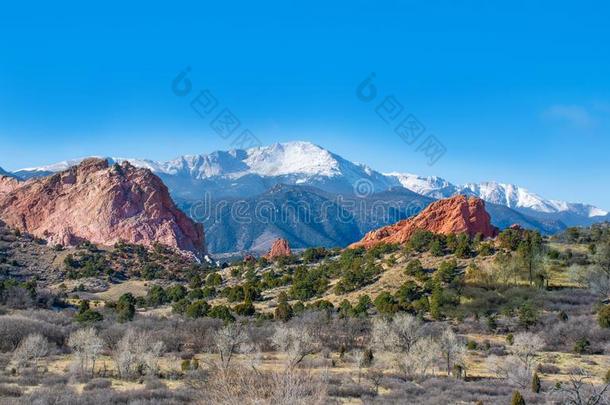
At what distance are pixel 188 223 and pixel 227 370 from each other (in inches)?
4626

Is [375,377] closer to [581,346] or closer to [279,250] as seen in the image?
[581,346]

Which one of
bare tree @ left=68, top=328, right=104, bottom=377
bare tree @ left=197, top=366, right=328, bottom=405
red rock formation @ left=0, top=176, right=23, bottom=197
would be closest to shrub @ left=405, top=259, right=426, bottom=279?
bare tree @ left=68, top=328, right=104, bottom=377

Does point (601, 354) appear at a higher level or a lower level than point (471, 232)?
lower

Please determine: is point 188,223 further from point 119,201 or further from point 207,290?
point 207,290

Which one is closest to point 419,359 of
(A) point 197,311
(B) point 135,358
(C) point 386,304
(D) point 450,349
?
(D) point 450,349

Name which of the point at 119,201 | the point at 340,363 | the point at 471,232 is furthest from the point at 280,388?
the point at 119,201

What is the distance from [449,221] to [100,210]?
73948 mm

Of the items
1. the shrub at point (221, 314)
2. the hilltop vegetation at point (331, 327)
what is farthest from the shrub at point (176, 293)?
the shrub at point (221, 314)

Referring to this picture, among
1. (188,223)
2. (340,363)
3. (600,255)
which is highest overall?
(188,223)

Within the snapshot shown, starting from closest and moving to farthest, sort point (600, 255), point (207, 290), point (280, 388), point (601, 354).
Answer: point (280, 388) → point (601, 354) → point (600, 255) → point (207, 290)

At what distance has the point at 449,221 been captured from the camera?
9794cm

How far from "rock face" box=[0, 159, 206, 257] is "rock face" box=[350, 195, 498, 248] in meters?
45.2

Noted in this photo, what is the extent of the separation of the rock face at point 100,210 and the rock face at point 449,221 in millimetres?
45155

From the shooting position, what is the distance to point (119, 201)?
121 metres
